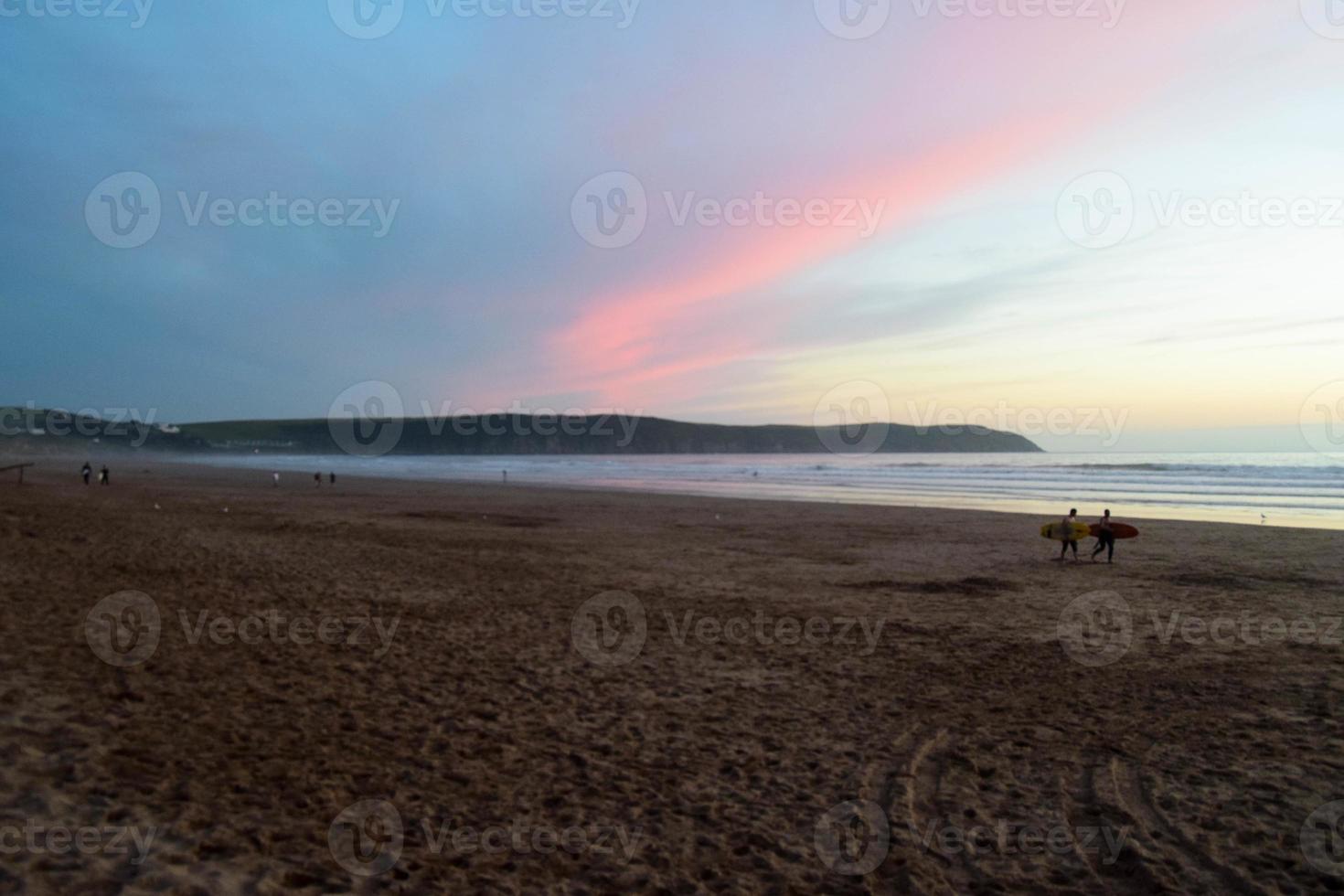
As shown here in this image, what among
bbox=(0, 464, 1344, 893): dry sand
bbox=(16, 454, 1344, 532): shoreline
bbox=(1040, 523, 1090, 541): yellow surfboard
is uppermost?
bbox=(1040, 523, 1090, 541): yellow surfboard

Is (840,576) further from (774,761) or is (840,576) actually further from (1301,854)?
(1301,854)

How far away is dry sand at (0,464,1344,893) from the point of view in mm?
4516

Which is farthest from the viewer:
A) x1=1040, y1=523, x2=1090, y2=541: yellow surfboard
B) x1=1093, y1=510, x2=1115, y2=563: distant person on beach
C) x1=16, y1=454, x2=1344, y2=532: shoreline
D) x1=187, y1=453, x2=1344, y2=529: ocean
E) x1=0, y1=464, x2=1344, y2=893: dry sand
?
x1=187, y1=453, x2=1344, y2=529: ocean

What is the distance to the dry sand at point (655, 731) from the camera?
4516mm

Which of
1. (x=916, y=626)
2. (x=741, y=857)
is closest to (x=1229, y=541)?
(x=916, y=626)

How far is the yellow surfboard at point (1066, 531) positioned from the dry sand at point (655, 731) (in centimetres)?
255

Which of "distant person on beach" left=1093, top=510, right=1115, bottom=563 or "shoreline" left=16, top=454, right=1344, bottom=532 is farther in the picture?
"shoreline" left=16, top=454, right=1344, bottom=532

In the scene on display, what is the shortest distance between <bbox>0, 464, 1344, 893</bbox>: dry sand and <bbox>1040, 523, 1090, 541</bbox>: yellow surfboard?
255 centimetres

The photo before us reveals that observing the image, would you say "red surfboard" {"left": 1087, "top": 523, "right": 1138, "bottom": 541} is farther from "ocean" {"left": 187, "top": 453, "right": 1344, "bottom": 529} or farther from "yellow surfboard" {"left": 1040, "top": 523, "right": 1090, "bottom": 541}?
"ocean" {"left": 187, "top": 453, "right": 1344, "bottom": 529}

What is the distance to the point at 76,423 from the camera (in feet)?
454

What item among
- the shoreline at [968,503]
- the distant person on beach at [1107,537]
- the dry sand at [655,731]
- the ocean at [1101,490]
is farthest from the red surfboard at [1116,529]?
the ocean at [1101,490]

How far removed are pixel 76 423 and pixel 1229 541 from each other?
172 metres

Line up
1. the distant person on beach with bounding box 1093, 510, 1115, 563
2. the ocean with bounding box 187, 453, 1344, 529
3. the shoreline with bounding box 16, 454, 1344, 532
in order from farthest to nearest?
1. the ocean with bounding box 187, 453, 1344, 529
2. the shoreline with bounding box 16, 454, 1344, 532
3. the distant person on beach with bounding box 1093, 510, 1115, 563

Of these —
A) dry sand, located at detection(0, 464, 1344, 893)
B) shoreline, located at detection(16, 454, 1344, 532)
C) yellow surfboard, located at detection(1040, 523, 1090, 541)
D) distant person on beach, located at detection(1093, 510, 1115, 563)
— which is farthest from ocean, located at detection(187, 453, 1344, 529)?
dry sand, located at detection(0, 464, 1344, 893)
